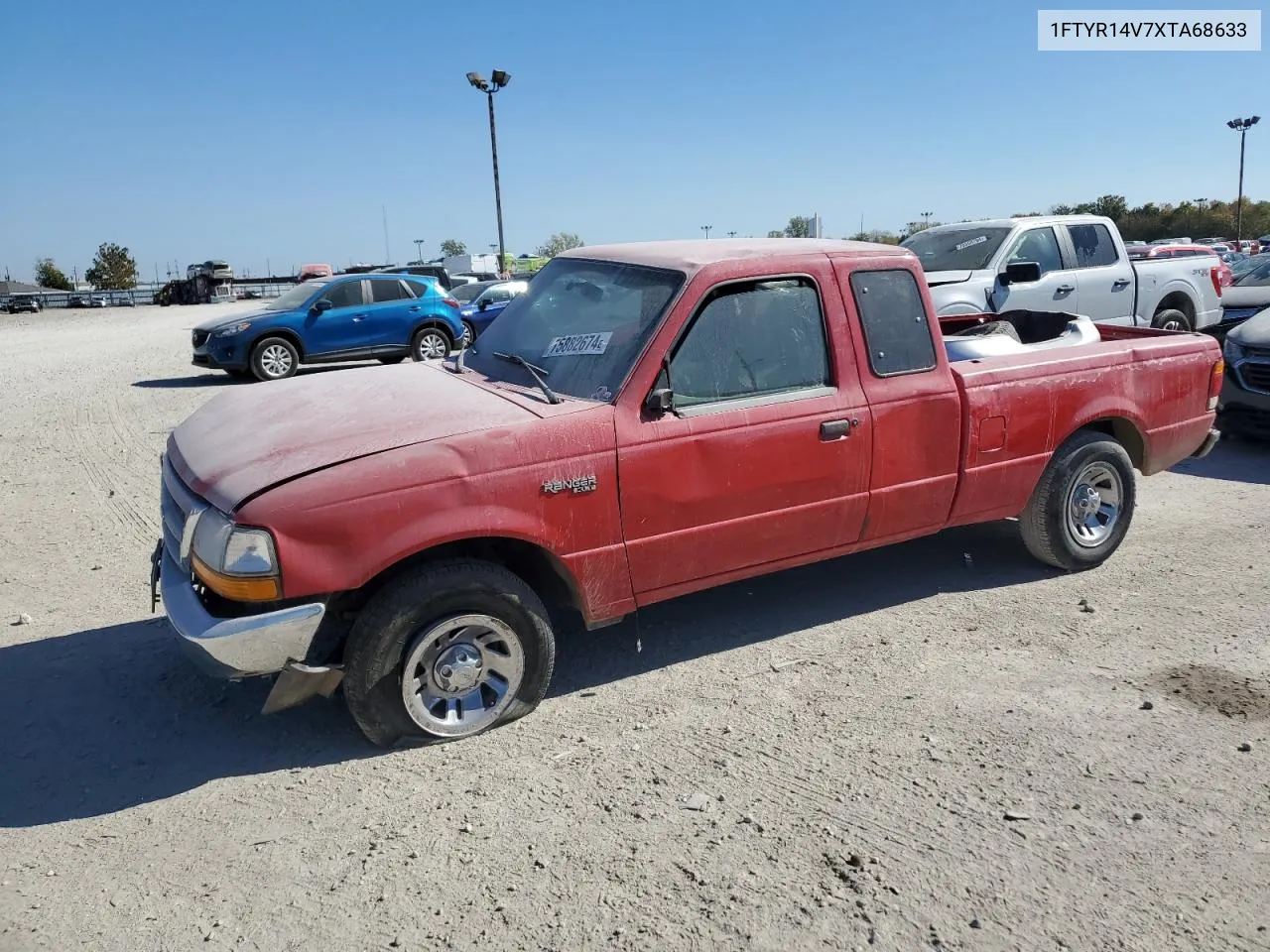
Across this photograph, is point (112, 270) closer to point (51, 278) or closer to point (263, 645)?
point (51, 278)

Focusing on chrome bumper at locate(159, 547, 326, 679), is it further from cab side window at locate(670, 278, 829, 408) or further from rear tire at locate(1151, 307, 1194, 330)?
rear tire at locate(1151, 307, 1194, 330)

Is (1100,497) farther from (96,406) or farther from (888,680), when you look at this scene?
(96,406)

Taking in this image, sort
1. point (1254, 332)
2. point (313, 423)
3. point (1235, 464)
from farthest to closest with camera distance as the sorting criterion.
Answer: point (1254, 332) < point (1235, 464) < point (313, 423)

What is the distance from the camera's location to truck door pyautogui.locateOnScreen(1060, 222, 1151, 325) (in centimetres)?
1028

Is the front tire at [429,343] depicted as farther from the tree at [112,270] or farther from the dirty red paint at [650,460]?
the tree at [112,270]

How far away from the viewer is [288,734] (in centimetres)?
388

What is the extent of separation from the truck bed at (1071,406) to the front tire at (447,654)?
2338mm

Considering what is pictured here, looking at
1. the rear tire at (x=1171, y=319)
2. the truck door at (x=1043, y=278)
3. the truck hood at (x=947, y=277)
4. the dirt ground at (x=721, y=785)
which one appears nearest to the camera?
the dirt ground at (x=721, y=785)

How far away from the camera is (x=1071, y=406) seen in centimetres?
516

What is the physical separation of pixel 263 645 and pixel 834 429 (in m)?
2.48

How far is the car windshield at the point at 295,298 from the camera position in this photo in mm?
14969

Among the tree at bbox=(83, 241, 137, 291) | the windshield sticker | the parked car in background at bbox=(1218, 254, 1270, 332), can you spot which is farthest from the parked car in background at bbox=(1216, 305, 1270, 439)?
the tree at bbox=(83, 241, 137, 291)

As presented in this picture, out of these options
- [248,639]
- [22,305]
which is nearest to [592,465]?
Answer: [248,639]

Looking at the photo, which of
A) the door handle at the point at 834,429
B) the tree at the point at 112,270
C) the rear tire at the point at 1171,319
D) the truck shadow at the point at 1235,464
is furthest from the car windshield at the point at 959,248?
the tree at the point at 112,270
